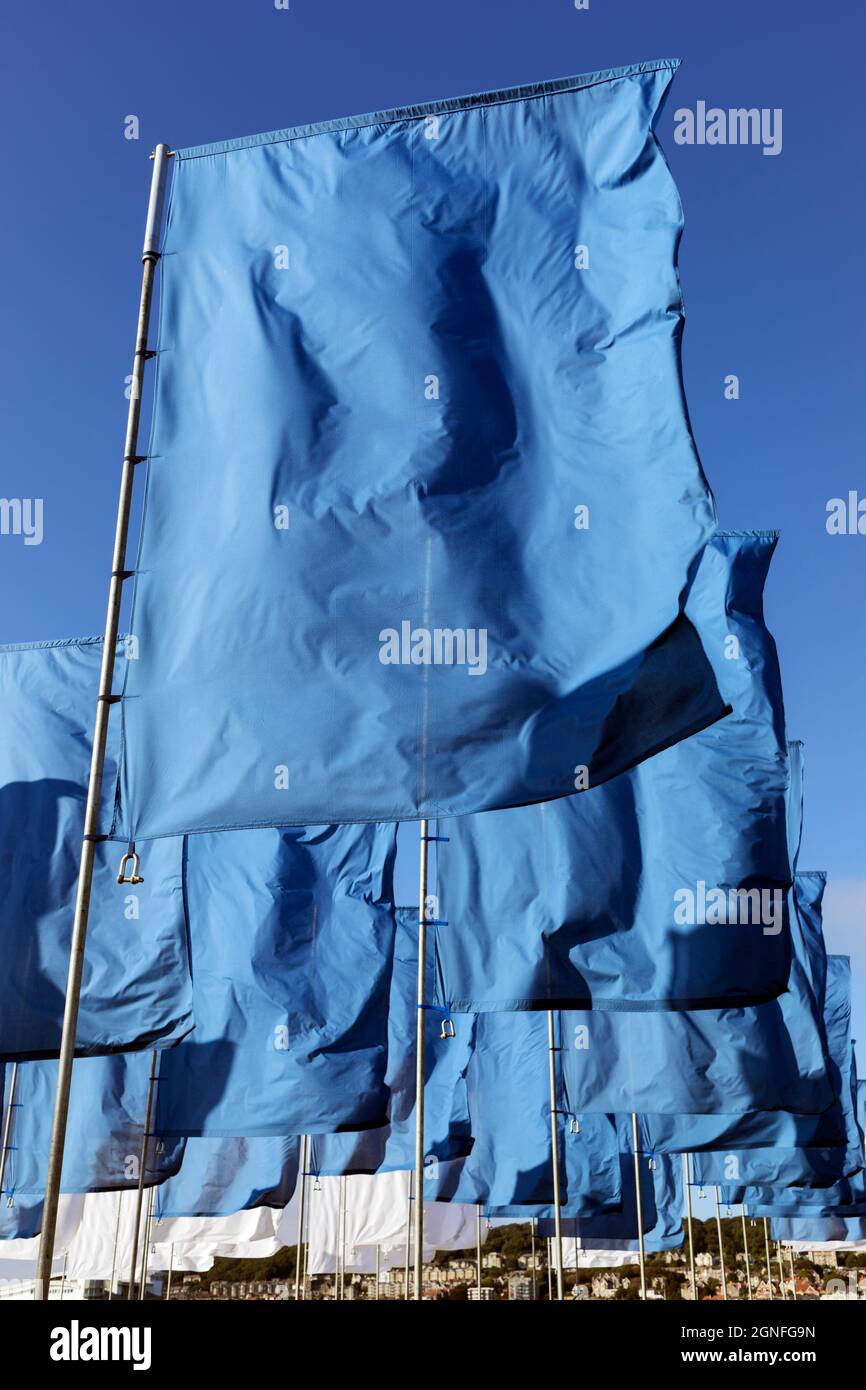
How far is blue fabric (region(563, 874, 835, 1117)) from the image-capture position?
1909cm

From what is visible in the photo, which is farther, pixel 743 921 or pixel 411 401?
Answer: pixel 743 921

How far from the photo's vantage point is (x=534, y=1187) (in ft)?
80.4

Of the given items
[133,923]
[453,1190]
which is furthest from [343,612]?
[453,1190]

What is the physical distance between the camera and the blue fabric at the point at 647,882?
1664 cm

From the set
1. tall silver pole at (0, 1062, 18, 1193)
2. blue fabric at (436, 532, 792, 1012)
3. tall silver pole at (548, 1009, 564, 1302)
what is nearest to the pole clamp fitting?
blue fabric at (436, 532, 792, 1012)

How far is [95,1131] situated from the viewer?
22.2m

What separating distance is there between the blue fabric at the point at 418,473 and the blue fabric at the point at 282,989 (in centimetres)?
1050

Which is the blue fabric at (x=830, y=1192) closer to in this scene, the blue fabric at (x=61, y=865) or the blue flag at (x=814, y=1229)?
the blue flag at (x=814, y=1229)

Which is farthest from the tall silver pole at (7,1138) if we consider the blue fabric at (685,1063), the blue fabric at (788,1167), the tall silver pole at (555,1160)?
the blue fabric at (788,1167)

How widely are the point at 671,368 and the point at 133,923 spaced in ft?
33.9

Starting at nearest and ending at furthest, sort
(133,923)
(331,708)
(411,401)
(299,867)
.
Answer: (331,708) < (411,401) < (133,923) < (299,867)

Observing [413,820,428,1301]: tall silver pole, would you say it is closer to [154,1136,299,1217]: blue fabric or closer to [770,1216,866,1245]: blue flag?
[154,1136,299,1217]: blue fabric

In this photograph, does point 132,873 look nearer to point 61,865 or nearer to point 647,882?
point 61,865
